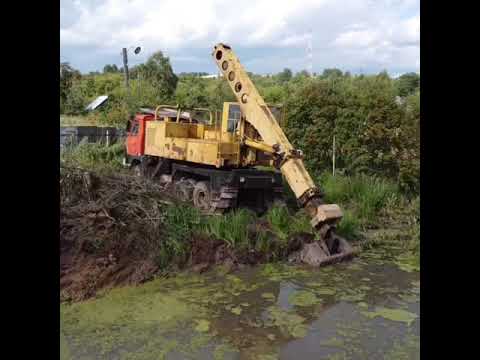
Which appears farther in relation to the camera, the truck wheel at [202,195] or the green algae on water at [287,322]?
the truck wheel at [202,195]

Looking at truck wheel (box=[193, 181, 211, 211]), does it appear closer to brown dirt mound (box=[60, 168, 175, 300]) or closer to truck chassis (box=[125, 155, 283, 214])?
truck chassis (box=[125, 155, 283, 214])

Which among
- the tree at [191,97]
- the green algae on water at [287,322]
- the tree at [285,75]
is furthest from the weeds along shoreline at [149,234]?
the tree at [285,75]

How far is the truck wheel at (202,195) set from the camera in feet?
32.8

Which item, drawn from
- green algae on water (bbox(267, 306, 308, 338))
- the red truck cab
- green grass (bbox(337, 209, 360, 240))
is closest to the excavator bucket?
green grass (bbox(337, 209, 360, 240))

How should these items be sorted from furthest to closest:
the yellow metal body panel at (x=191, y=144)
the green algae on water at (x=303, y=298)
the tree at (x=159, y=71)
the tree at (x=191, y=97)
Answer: the tree at (x=159, y=71)
the tree at (x=191, y=97)
the yellow metal body panel at (x=191, y=144)
the green algae on water at (x=303, y=298)

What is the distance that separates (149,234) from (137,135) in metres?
5.37

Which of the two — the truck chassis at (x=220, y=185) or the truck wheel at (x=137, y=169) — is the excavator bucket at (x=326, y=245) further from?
the truck wheel at (x=137, y=169)

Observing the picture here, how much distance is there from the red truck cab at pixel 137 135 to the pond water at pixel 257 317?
5.69 meters

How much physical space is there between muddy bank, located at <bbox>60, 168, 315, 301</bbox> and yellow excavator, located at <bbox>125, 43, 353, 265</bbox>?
2.38 ft

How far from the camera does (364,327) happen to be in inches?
225

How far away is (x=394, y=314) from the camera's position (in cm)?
609
